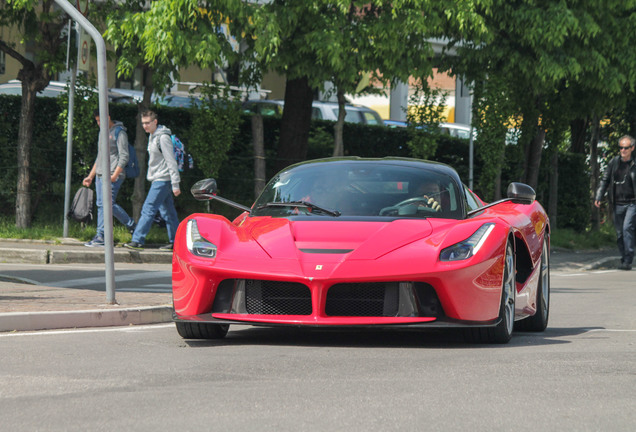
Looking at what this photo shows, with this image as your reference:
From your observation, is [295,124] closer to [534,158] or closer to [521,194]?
[534,158]

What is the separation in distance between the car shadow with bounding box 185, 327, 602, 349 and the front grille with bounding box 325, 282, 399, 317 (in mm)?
352

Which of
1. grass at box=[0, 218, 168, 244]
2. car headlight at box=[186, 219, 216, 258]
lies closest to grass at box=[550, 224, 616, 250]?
grass at box=[0, 218, 168, 244]

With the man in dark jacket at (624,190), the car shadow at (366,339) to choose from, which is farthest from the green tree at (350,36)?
the car shadow at (366,339)

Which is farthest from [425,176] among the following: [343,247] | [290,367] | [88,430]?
[88,430]

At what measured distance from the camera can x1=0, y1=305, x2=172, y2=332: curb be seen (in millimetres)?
8148

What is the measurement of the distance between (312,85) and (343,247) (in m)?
10.8

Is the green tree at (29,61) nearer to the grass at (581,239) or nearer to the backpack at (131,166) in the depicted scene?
the backpack at (131,166)

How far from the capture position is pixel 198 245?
7293mm

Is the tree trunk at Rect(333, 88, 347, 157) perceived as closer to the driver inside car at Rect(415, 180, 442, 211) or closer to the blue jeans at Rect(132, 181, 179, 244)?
the blue jeans at Rect(132, 181, 179, 244)

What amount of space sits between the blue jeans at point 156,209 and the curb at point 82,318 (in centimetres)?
692

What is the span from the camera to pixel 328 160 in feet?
29.0

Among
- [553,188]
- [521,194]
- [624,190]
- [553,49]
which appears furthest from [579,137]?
[521,194]

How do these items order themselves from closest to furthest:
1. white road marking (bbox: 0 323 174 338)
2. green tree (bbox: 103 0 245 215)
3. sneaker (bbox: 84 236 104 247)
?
white road marking (bbox: 0 323 174 338) < green tree (bbox: 103 0 245 215) < sneaker (bbox: 84 236 104 247)

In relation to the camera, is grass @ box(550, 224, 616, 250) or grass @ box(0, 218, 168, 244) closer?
grass @ box(0, 218, 168, 244)
